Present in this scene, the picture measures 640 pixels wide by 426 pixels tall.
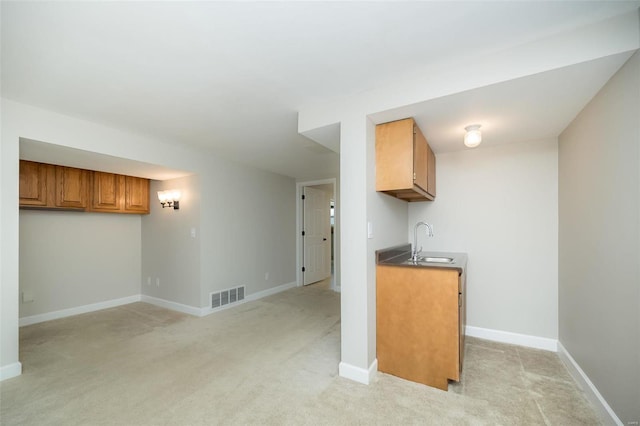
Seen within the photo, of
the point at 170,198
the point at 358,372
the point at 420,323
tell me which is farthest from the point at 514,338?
the point at 170,198

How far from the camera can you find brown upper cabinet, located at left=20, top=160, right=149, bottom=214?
10.8ft

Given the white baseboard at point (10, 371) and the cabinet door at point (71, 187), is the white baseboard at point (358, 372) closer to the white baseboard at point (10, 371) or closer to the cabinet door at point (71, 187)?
the white baseboard at point (10, 371)

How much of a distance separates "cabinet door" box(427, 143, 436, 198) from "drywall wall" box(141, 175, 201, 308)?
10.2 ft

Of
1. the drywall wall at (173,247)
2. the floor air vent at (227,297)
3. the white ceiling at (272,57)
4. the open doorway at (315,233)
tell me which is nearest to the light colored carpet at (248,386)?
the floor air vent at (227,297)

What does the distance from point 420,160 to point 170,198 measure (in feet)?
11.9

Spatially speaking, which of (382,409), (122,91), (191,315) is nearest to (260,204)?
(191,315)

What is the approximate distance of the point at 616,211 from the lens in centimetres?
163

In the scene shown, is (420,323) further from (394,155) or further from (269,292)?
(269,292)

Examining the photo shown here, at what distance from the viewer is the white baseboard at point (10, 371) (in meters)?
2.22

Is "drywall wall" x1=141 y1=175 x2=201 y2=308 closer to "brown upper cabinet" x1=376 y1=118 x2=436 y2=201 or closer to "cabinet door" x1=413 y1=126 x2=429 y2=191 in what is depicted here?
"brown upper cabinet" x1=376 y1=118 x2=436 y2=201

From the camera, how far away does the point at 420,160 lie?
8.12 feet

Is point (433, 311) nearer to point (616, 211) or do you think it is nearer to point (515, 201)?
point (616, 211)

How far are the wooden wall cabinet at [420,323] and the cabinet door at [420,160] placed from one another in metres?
0.79

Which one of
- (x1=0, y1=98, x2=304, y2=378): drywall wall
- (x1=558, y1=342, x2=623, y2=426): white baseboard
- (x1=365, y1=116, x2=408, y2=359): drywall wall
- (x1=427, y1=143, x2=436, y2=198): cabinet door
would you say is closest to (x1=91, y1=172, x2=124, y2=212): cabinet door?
(x1=0, y1=98, x2=304, y2=378): drywall wall
